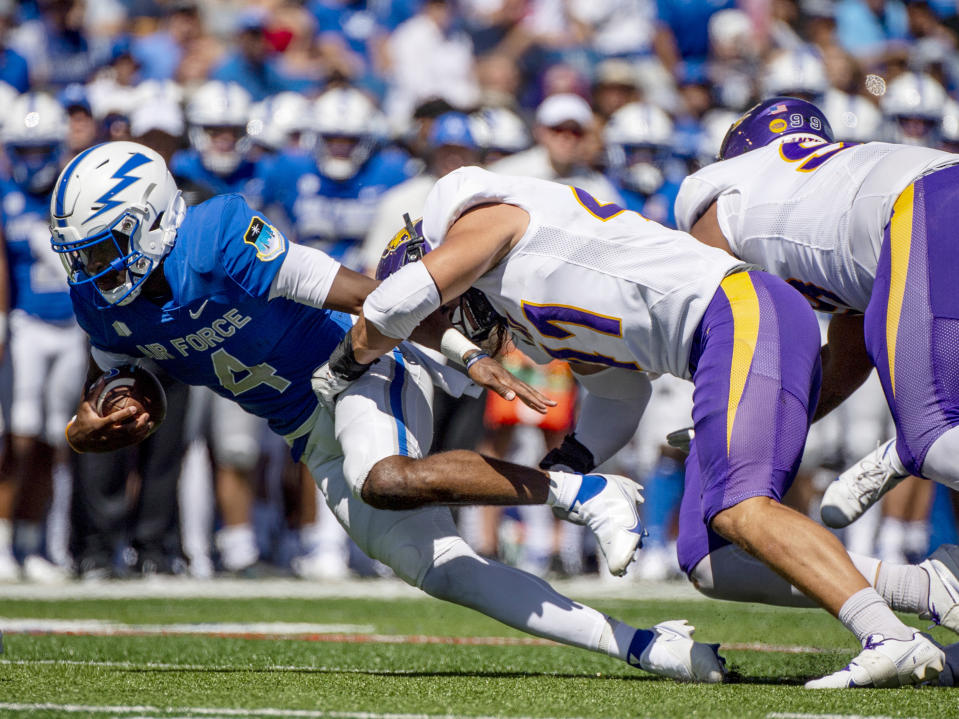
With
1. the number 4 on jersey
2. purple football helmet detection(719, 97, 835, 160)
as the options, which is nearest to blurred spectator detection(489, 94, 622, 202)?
purple football helmet detection(719, 97, 835, 160)

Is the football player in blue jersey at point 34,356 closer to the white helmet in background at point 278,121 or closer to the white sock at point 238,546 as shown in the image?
the white sock at point 238,546

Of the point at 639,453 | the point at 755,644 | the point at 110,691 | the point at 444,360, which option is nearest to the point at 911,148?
the point at 444,360

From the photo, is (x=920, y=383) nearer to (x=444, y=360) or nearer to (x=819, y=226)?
(x=819, y=226)

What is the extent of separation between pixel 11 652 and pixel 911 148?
10.4ft

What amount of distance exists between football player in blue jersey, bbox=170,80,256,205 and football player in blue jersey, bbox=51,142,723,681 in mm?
3783

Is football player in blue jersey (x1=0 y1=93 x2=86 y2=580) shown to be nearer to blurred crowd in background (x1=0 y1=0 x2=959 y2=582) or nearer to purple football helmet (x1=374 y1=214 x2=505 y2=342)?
blurred crowd in background (x1=0 y1=0 x2=959 y2=582)

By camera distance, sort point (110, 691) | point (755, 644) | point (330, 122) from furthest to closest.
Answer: point (330, 122) < point (755, 644) < point (110, 691)

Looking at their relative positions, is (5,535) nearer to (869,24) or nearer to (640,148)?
(640,148)

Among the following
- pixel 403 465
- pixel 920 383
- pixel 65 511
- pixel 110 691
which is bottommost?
pixel 65 511

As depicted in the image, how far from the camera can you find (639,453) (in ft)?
27.0

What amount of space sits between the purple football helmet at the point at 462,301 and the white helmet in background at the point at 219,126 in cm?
408

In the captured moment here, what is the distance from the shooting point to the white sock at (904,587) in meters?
3.94

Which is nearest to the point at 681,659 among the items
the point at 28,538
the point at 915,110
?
the point at 28,538

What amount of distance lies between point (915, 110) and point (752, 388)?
518 centimetres
